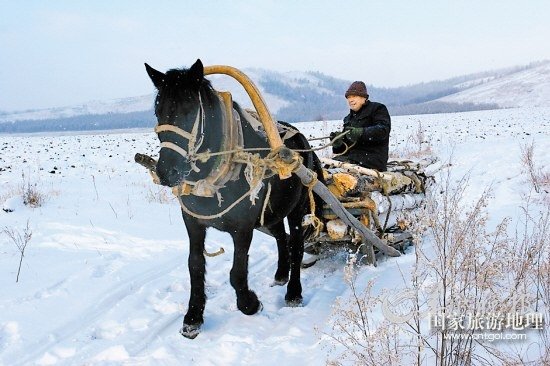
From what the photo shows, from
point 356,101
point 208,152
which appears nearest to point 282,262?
point 208,152

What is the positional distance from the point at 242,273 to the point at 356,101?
297cm

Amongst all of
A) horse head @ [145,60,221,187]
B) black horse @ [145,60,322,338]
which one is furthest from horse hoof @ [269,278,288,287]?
horse head @ [145,60,221,187]

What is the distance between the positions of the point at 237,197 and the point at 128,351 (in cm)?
145

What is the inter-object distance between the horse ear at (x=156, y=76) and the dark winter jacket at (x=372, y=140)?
2.97 meters

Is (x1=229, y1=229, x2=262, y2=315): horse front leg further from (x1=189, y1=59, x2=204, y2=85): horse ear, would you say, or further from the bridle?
(x1=189, y1=59, x2=204, y2=85): horse ear

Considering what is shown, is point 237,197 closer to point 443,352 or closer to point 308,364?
point 308,364

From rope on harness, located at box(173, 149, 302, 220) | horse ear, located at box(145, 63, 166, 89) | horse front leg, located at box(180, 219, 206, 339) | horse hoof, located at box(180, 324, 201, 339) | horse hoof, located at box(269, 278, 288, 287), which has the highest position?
horse ear, located at box(145, 63, 166, 89)

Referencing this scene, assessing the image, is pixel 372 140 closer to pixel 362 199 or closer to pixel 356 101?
pixel 356 101

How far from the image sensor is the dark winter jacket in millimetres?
5535

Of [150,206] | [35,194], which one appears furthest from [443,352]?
[35,194]

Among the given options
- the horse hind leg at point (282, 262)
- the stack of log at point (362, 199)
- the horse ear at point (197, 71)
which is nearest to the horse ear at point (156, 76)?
the horse ear at point (197, 71)

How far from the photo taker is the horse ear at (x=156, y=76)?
3.16 metres

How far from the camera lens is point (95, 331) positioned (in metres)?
3.68

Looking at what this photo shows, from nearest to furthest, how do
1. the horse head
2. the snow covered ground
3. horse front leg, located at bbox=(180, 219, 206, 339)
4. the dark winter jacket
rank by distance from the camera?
the horse head → the snow covered ground → horse front leg, located at bbox=(180, 219, 206, 339) → the dark winter jacket
